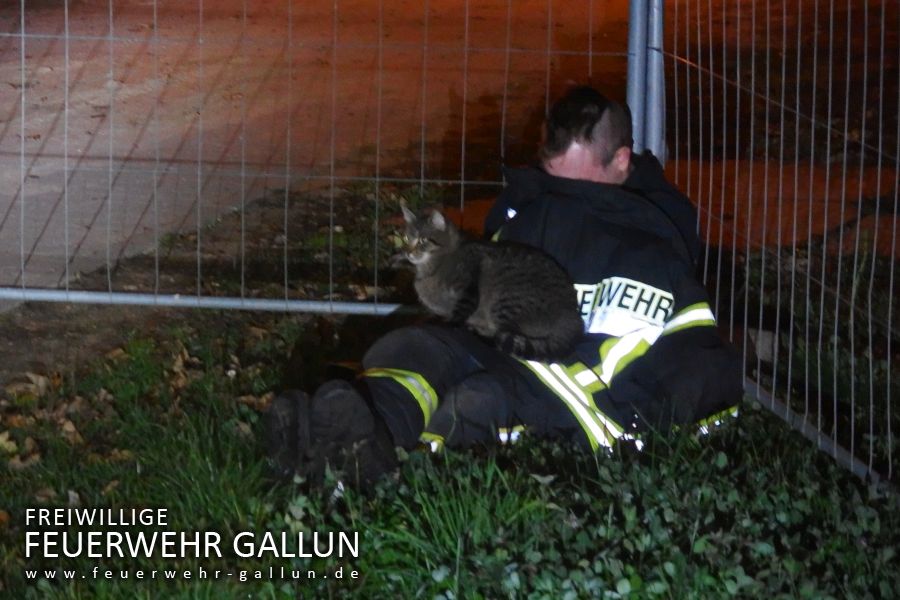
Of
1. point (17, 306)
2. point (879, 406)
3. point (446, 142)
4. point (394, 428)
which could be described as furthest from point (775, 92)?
point (394, 428)

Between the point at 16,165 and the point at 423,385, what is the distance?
17.4 feet

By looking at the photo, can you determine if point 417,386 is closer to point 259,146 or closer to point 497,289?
point 497,289

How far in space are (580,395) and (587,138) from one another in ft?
3.00

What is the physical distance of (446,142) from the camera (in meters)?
9.53

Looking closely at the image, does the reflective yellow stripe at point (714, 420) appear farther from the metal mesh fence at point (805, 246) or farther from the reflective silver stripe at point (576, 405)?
the reflective silver stripe at point (576, 405)

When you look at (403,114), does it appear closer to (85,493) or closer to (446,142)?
(446,142)

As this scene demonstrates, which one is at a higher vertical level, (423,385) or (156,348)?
(423,385)

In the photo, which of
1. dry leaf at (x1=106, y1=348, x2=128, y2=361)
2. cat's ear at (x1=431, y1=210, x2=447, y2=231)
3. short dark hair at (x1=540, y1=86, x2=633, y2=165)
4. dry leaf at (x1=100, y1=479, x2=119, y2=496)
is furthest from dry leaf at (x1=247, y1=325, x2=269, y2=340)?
short dark hair at (x1=540, y1=86, x2=633, y2=165)

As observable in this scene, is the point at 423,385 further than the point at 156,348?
No

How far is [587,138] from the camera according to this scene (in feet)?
15.6

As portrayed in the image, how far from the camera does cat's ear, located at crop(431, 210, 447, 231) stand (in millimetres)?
5125

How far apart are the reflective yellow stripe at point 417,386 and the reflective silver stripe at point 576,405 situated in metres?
0.42

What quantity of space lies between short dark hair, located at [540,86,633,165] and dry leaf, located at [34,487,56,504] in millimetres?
2101

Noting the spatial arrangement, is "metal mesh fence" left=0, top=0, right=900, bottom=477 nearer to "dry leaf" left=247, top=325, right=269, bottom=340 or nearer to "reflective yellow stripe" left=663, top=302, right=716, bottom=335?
"dry leaf" left=247, top=325, right=269, bottom=340
